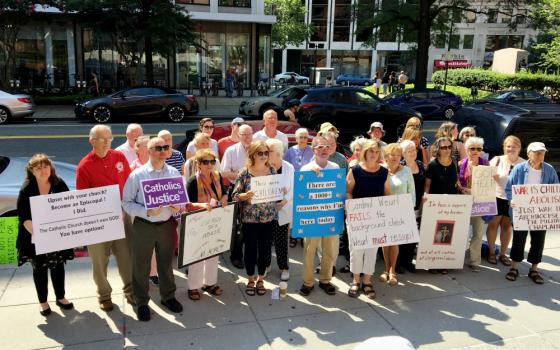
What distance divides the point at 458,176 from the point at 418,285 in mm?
1525

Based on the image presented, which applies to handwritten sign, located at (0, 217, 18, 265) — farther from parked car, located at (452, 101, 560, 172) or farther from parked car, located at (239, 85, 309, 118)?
parked car, located at (239, 85, 309, 118)

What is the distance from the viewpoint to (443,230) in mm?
5824

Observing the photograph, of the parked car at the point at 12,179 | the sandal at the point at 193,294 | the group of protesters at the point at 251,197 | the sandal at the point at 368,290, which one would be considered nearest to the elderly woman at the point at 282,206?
the group of protesters at the point at 251,197

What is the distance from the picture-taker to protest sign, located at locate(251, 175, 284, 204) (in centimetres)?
489

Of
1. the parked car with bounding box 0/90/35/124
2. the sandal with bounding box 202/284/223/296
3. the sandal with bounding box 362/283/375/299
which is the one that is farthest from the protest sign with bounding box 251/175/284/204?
the parked car with bounding box 0/90/35/124

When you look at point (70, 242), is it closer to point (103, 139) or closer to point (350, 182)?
point (103, 139)

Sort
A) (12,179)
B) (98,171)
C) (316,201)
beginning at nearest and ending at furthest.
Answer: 1. (98,171)
2. (316,201)
3. (12,179)

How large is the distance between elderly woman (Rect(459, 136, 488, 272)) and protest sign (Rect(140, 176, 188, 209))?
3.53 meters

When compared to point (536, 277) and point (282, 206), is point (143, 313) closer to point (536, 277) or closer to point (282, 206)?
point (282, 206)

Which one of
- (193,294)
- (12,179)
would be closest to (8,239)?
(12,179)

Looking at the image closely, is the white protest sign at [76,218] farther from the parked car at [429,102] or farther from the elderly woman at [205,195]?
the parked car at [429,102]

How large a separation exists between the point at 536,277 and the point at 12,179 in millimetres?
6575

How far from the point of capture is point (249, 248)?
517 centimetres

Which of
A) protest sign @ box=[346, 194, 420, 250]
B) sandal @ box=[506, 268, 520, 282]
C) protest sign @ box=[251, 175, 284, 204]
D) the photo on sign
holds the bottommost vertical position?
sandal @ box=[506, 268, 520, 282]
